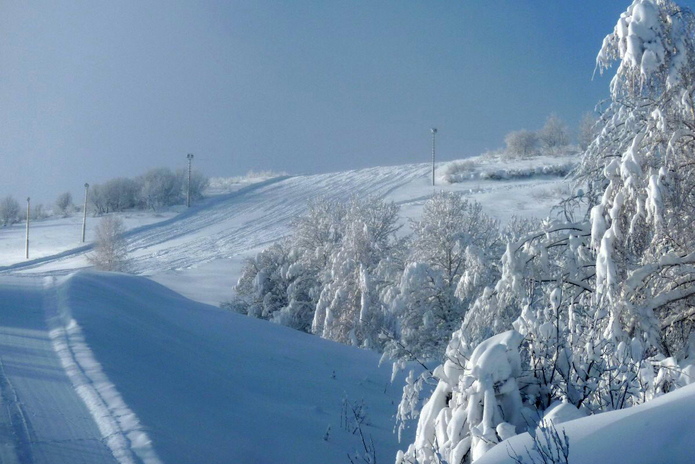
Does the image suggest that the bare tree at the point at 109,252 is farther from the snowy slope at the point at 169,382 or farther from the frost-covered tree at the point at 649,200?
the frost-covered tree at the point at 649,200

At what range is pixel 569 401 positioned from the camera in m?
4.21

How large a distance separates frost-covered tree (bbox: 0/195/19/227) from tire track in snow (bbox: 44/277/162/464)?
64810mm

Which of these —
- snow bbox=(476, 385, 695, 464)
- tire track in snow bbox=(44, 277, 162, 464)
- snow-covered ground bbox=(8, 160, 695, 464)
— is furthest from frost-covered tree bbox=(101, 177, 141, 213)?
snow bbox=(476, 385, 695, 464)

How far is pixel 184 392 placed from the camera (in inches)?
231

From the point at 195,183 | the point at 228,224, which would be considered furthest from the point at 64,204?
the point at 228,224

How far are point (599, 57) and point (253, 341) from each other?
19.5 feet

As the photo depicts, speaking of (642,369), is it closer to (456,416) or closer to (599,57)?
(456,416)

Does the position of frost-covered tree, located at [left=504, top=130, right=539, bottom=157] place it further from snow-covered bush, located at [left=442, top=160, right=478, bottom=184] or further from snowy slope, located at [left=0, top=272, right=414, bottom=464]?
snowy slope, located at [left=0, top=272, right=414, bottom=464]

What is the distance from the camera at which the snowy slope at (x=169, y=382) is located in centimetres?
445

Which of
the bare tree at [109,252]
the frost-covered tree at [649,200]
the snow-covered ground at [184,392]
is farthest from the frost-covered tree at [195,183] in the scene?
the frost-covered tree at [649,200]

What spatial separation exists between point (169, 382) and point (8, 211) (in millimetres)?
67324

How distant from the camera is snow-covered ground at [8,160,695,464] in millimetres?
3254

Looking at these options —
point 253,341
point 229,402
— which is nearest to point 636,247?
point 229,402

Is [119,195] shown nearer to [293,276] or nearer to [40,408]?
[293,276]
